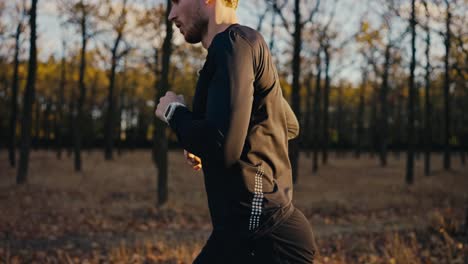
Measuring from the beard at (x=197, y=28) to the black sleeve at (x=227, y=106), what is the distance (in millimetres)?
256

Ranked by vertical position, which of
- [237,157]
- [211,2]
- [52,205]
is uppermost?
[211,2]

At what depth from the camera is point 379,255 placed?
23.9ft

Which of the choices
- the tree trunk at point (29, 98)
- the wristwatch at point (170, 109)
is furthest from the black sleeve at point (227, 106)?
the tree trunk at point (29, 98)

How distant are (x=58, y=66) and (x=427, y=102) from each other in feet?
91.5

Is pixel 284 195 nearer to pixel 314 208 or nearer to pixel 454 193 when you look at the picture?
pixel 314 208

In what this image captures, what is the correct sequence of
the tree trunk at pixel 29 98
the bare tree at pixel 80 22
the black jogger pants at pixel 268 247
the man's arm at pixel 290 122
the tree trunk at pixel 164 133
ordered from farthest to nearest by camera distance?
the bare tree at pixel 80 22 → the tree trunk at pixel 29 98 → the tree trunk at pixel 164 133 → the man's arm at pixel 290 122 → the black jogger pants at pixel 268 247

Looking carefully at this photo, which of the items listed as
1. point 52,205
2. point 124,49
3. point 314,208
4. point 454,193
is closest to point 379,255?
point 314,208

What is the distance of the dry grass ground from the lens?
7557mm

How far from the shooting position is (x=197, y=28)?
188cm

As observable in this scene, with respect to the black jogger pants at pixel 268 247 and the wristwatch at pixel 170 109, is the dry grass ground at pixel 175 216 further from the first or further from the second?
the wristwatch at pixel 170 109

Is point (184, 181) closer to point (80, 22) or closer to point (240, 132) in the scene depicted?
point (80, 22)

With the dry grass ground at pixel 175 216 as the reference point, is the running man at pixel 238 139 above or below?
above

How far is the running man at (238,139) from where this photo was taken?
1.58m

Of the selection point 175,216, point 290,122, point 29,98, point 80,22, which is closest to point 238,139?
point 290,122
